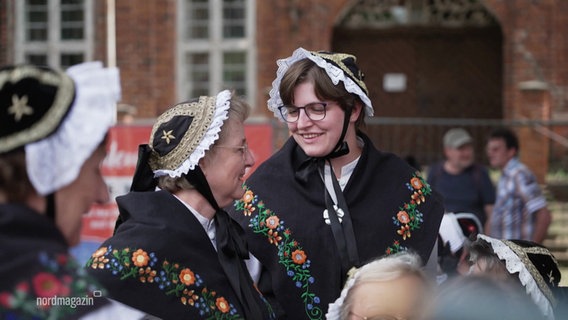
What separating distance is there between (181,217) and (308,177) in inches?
29.7

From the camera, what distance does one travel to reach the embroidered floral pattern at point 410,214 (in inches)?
142

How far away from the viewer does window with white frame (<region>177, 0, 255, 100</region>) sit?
15039mm

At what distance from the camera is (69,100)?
6.21 ft

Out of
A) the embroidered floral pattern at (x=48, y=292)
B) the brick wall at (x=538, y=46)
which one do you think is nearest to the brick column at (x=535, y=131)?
the brick wall at (x=538, y=46)

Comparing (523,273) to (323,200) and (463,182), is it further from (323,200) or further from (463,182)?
(463,182)

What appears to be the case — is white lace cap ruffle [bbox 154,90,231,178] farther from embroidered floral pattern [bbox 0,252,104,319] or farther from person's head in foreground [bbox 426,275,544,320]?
embroidered floral pattern [bbox 0,252,104,319]

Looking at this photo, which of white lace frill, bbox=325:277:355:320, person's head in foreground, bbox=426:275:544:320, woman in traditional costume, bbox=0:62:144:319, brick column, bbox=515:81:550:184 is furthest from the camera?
brick column, bbox=515:81:550:184

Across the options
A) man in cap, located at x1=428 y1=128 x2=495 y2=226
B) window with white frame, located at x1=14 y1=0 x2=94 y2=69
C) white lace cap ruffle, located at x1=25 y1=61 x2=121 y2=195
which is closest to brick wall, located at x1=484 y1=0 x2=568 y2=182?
window with white frame, located at x1=14 y1=0 x2=94 y2=69

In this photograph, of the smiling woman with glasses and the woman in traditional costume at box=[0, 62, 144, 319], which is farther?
the smiling woman with glasses

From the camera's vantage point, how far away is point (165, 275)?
2926 mm

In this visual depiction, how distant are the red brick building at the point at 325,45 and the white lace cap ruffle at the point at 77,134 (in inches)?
489

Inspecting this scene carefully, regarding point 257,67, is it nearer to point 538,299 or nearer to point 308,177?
point 308,177

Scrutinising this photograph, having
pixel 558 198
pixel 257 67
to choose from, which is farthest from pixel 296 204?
pixel 257 67

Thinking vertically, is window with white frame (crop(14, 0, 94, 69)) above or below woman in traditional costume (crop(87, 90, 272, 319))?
above
